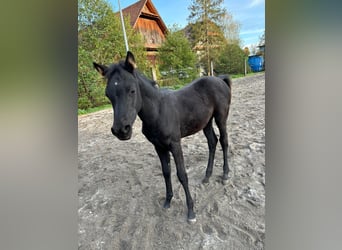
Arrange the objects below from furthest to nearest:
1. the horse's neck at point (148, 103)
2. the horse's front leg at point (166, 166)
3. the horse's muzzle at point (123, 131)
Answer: the horse's front leg at point (166, 166)
the horse's neck at point (148, 103)
the horse's muzzle at point (123, 131)

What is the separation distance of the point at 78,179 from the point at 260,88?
880mm

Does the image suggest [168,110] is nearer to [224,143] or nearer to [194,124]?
[194,124]

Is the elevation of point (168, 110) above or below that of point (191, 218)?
above

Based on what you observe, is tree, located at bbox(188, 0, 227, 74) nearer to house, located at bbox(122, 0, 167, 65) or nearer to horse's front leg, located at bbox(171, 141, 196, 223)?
house, located at bbox(122, 0, 167, 65)

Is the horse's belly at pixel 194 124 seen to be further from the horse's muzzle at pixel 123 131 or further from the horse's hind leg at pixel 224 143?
the horse's muzzle at pixel 123 131

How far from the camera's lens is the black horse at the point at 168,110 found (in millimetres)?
923

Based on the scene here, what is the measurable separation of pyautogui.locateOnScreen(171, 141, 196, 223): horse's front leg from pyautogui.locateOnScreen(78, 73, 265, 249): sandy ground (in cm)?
Answer: 3

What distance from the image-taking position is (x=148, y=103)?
1024 mm

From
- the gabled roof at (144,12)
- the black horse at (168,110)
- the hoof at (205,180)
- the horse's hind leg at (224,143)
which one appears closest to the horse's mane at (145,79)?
the black horse at (168,110)

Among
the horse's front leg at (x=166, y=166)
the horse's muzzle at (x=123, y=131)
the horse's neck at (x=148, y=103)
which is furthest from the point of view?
the horse's front leg at (x=166, y=166)

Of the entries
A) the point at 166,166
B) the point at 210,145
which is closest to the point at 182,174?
the point at 166,166

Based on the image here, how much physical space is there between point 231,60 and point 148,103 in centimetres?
42

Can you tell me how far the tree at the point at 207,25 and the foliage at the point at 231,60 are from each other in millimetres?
34
